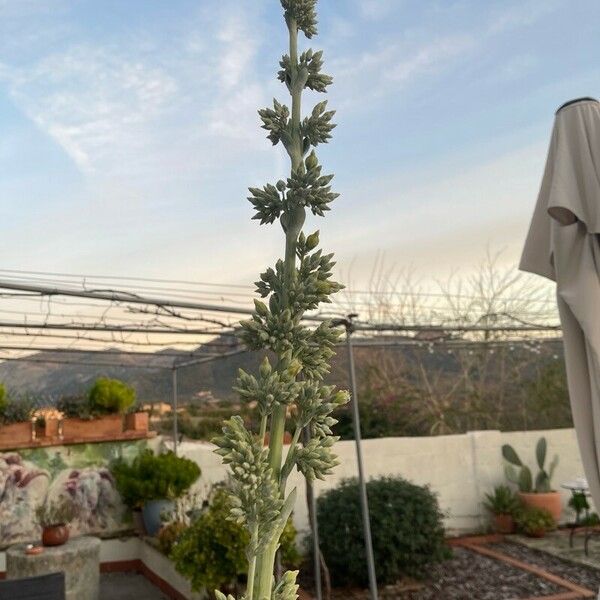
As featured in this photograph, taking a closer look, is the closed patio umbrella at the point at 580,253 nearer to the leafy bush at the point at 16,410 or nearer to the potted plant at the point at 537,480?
the potted plant at the point at 537,480

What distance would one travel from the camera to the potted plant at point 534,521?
852cm

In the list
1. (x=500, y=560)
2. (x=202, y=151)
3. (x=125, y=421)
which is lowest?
(x=500, y=560)

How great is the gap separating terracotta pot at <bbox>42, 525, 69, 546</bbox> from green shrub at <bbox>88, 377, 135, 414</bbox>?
7.11 ft

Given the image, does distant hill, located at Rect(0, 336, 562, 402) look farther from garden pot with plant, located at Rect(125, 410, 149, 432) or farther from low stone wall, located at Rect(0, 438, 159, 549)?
low stone wall, located at Rect(0, 438, 159, 549)

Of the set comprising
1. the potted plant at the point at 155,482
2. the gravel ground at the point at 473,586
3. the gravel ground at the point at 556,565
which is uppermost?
the potted plant at the point at 155,482

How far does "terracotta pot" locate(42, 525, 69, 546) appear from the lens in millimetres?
6684

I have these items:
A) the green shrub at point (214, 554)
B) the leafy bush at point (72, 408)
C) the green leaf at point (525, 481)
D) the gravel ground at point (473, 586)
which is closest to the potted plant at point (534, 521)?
the green leaf at point (525, 481)

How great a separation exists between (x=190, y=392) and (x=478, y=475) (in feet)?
15.3

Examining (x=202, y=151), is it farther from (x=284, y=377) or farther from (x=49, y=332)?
(x=49, y=332)

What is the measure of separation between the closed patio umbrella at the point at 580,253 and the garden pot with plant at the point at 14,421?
25.1 ft

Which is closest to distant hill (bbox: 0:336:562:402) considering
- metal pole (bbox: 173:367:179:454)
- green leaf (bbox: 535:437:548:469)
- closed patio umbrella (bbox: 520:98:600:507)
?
metal pole (bbox: 173:367:179:454)

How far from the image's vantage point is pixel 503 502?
888 centimetres

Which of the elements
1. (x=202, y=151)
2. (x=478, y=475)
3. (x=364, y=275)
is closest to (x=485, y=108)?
(x=202, y=151)

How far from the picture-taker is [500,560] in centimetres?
740
